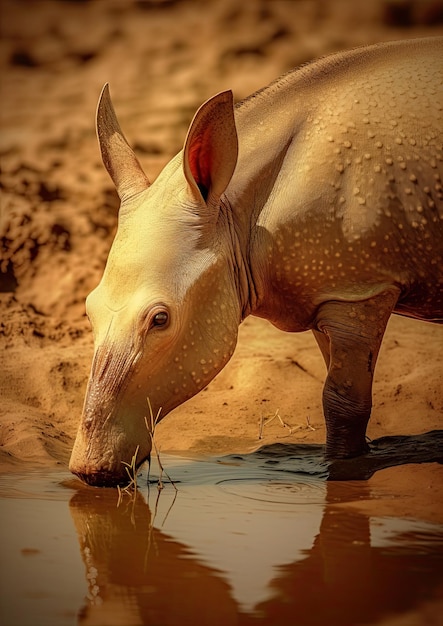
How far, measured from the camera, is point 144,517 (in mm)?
3447

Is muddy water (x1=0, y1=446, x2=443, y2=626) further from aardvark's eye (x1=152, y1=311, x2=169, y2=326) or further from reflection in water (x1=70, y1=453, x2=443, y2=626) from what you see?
aardvark's eye (x1=152, y1=311, x2=169, y2=326)

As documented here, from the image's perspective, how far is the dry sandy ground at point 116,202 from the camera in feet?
18.1

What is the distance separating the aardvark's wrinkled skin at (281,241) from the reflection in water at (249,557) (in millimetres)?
544

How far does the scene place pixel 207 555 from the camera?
112 inches

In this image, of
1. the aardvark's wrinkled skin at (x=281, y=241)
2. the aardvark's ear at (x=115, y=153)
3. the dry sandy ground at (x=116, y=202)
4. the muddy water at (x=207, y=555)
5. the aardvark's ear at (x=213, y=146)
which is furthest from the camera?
the dry sandy ground at (x=116, y=202)

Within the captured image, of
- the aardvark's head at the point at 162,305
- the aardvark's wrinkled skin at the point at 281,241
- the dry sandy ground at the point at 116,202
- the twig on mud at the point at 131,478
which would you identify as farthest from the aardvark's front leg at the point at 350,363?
the twig on mud at the point at 131,478

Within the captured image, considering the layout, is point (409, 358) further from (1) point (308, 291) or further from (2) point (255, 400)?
(1) point (308, 291)

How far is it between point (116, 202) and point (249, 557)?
604cm

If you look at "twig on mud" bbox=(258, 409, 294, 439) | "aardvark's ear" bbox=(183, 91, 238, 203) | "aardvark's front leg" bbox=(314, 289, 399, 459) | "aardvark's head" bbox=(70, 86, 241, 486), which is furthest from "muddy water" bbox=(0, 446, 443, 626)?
"aardvark's ear" bbox=(183, 91, 238, 203)

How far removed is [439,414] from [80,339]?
10.3 ft

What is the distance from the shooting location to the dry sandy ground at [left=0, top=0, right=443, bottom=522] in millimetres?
5523

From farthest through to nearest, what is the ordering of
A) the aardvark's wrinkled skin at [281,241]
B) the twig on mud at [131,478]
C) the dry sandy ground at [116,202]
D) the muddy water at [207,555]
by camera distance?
1. the dry sandy ground at [116,202]
2. the aardvark's wrinkled skin at [281,241]
3. the twig on mud at [131,478]
4. the muddy water at [207,555]

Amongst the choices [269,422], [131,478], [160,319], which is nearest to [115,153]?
[160,319]

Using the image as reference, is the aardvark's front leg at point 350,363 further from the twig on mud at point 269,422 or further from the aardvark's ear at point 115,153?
the aardvark's ear at point 115,153
